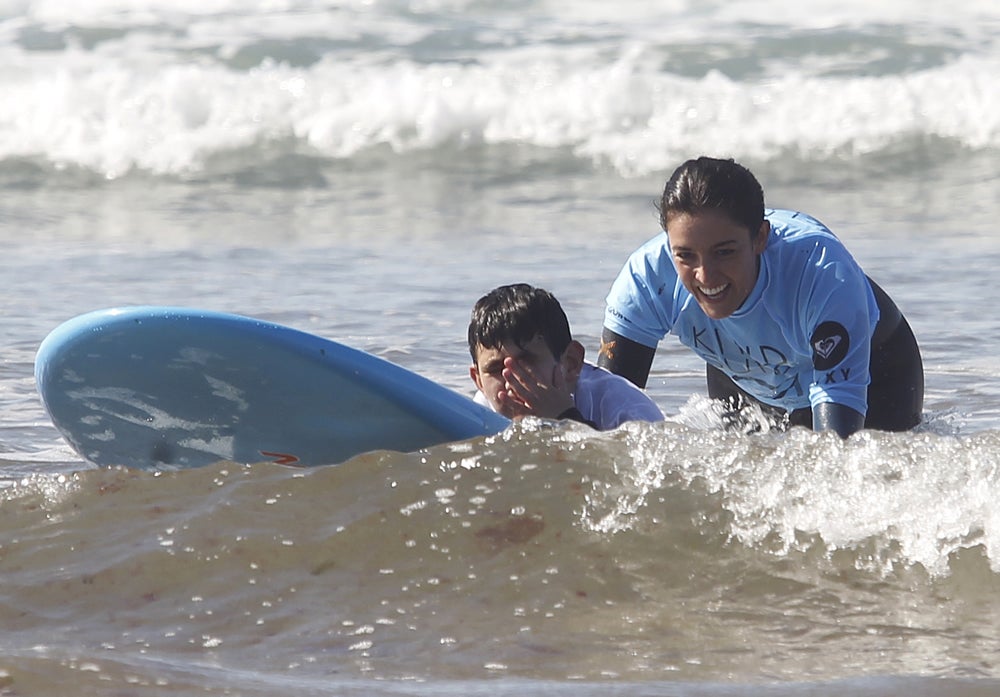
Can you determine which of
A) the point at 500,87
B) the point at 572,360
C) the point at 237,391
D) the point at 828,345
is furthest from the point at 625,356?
the point at 500,87

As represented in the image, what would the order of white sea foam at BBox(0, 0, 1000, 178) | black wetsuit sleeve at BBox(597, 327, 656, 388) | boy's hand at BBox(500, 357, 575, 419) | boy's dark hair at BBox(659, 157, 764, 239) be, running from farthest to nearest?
white sea foam at BBox(0, 0, 1000, 178)
black wetsuit sleeve at BBox(597, 327, 656, 388)
boy's hand at BBox(500, 357, 575, 419)
boy's dark hair at BBox(659, 157, 764, 239)

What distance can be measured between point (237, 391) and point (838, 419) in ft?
4.99

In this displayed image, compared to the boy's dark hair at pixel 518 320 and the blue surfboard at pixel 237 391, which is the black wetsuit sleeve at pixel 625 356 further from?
the blue surfboard at pixel 237 391

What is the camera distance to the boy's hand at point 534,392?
3.64 m

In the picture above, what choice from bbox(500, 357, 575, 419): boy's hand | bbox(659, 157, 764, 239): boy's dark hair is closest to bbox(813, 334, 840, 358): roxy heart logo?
bbox(659, 157, 764, 239): boy's dark hair

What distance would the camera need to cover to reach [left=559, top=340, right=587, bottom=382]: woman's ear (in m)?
3.73

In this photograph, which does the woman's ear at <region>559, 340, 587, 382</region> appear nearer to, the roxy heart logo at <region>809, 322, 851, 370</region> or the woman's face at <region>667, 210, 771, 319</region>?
the woman's face at <region>667, 210, 771, 319</region>

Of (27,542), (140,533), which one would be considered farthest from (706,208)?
(27,542)

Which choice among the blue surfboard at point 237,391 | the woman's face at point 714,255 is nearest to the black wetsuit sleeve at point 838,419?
the woman's face at point 714,255

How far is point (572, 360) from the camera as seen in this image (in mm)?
3738

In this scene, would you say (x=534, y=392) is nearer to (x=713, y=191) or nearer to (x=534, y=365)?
(x=534, y=365)

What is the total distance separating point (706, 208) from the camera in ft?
11.6

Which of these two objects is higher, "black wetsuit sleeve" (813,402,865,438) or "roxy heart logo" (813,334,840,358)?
"roxy heart logo" (813,334,840,358)

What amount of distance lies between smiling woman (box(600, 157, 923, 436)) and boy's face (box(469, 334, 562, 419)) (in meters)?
0.40
